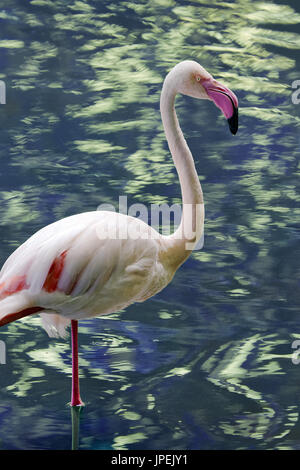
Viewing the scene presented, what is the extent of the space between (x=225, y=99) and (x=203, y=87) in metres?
0.11

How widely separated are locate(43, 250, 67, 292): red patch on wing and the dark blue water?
2.08ft

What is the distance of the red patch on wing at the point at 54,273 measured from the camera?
3.61 m

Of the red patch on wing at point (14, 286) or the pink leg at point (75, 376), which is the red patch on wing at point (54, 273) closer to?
the red patch on wing at point (14, 286)

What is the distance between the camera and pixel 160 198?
20.2ft

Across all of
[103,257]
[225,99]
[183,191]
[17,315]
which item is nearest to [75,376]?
[17,315]

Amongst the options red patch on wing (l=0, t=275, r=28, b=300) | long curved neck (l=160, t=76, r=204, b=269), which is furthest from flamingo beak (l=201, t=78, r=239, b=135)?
red patch on wing (l=0, t=275, r=28, b=300)

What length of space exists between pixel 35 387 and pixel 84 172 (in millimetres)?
2743

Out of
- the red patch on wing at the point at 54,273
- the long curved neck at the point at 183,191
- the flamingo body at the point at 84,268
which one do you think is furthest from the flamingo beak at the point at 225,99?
the red patch on wing at the point at 54,273

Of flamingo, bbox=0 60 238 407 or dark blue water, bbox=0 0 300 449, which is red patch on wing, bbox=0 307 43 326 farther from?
dark blue water, bbox=0 0 300 449

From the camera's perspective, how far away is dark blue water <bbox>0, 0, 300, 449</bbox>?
3.93m

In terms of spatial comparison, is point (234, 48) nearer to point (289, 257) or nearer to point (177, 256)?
point (289, 257)

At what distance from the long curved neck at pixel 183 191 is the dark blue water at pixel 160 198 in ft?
2.21

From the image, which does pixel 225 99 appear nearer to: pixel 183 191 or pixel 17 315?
pixel 183 191

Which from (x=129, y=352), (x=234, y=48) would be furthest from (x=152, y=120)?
(x=129, y=352)
